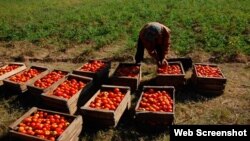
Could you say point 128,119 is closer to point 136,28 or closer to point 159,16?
point 136,28

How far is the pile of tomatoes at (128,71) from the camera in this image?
9.77 m

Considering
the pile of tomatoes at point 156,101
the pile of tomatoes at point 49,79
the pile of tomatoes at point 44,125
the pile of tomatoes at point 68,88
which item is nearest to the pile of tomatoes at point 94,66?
the pile of tomatoes at point 49,79

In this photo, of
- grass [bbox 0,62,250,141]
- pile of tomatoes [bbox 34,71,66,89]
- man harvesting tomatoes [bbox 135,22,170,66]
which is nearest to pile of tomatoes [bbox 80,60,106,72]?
pile of tomatoes [bbox 34,71,66,89]

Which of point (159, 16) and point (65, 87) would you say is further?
point (159, 16)

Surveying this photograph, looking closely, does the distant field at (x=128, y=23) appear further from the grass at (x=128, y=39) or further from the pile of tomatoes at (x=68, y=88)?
the pile of tomatoes at (x=68, y=88)

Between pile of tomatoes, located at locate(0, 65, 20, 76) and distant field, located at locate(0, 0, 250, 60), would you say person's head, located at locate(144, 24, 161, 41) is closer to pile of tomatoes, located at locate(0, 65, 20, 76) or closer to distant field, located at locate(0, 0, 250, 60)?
distant field, located at locate(0, 0, 250, 60)

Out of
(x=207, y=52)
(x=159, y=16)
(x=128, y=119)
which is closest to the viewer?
(x=128, y=119)

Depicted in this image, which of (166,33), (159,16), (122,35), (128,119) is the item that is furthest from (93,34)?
(128,119)

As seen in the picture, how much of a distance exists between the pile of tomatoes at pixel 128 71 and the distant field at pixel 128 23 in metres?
3.41

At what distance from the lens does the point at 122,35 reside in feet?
49.1

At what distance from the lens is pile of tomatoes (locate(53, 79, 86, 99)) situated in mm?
8641

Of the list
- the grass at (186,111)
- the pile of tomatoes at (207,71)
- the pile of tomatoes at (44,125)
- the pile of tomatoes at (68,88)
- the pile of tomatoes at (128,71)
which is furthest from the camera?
the pile of tomatoes at (128,71)

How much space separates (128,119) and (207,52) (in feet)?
19.3

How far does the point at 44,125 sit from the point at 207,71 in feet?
17.9
